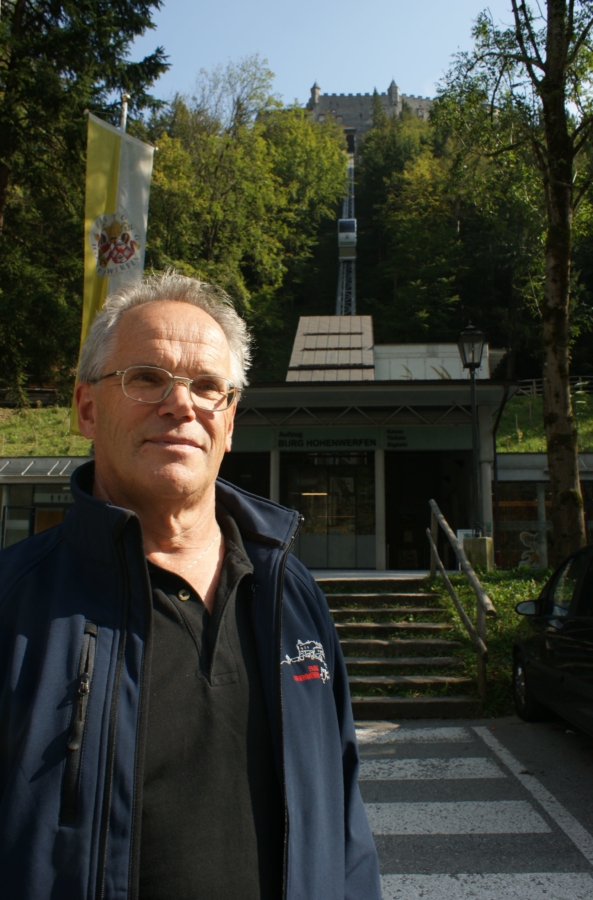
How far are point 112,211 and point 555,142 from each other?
22.0 feet

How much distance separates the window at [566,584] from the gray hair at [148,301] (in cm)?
500

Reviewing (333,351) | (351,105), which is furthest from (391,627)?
(351,105)

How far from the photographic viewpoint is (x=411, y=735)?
7.23 meters

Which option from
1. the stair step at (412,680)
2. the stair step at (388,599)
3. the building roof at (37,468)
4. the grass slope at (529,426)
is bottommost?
the stair step at (412,680)

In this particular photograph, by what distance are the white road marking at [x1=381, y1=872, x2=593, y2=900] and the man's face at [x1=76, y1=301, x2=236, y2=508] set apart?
3.03 metres

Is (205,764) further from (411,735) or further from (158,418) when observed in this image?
(411,735)

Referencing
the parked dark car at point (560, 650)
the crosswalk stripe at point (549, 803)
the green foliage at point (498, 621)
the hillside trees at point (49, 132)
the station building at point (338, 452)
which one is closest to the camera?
the crosswalk stripe at point (549, 803)

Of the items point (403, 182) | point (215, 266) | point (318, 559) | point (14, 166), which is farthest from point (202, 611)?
point (403, 182)

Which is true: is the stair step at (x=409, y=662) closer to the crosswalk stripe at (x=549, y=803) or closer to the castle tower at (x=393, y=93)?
the crosswalk stripe at (x=549, y=803)

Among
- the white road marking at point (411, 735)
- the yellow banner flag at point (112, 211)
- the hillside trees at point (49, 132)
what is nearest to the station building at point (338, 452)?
the hillside trees at point (49, 132)

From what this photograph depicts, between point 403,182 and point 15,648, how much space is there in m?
76.0

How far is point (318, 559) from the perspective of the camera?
18.7 meters

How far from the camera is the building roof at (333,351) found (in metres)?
22.5

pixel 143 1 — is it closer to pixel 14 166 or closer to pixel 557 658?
pixel 14 166
